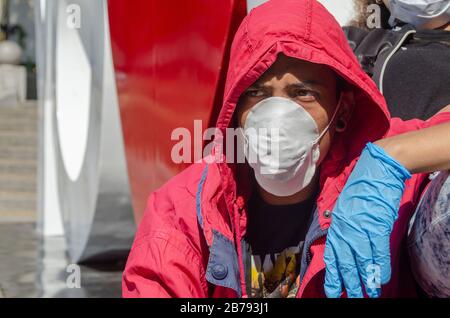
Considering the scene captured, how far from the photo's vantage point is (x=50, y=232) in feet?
21.8

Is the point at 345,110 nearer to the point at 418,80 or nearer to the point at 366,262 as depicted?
the point at 418,80

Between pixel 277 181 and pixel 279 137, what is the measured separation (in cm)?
13

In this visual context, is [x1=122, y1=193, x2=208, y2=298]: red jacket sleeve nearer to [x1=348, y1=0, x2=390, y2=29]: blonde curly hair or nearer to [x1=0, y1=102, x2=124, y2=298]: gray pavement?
[x1=348, y1=0, x2=390, y2=29]: blonde curly hair

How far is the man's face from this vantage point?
2305 mm

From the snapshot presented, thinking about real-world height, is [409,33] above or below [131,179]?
above

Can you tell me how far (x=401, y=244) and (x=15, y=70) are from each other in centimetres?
1479

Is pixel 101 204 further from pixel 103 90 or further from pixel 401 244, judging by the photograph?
pixel 401 244

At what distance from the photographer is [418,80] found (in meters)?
2.82

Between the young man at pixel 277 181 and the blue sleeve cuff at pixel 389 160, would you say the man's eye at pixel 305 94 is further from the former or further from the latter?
the blue sleeve cuff at pixel 389 160

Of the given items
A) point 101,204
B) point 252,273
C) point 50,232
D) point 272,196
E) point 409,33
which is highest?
point 409,33

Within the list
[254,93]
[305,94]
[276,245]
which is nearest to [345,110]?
[305,94]
